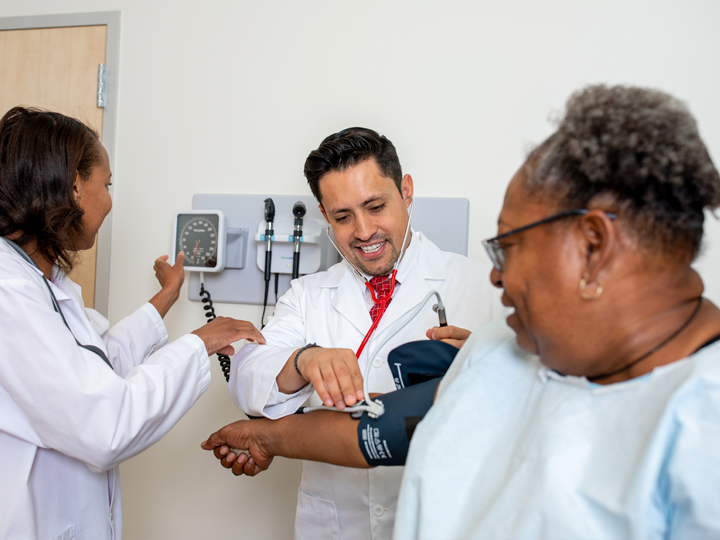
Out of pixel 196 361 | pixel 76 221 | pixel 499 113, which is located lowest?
pixel 196 361

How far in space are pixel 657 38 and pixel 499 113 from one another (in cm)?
47

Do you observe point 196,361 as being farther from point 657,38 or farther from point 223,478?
point 657,38

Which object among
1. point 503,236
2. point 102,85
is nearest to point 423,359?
point 503,236

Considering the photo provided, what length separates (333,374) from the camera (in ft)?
3.22

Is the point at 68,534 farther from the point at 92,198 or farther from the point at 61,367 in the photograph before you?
the point at 92,198

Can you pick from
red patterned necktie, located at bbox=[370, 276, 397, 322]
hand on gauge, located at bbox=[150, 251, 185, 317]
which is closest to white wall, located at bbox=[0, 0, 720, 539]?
hand on gauge, located at bbox=[150, 251, 185, 317]

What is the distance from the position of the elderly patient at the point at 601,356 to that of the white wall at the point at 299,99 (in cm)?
98

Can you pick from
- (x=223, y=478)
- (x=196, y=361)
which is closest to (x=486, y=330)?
(x=196, y=361)

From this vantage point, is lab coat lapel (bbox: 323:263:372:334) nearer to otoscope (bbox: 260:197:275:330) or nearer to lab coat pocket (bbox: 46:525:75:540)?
otoscope (bbox: 260:197:275:330)

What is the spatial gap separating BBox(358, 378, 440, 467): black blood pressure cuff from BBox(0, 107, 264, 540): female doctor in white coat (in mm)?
469

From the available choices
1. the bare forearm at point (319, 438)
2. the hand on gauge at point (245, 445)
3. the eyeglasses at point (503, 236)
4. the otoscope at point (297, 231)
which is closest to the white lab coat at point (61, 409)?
the hand on gauge at point (245, 445)

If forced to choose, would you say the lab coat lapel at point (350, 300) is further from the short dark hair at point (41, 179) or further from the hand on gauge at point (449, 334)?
the short dark hair at point (41, 179)

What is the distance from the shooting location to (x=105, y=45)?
6.11 feet

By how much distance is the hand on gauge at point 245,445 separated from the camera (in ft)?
3.66
